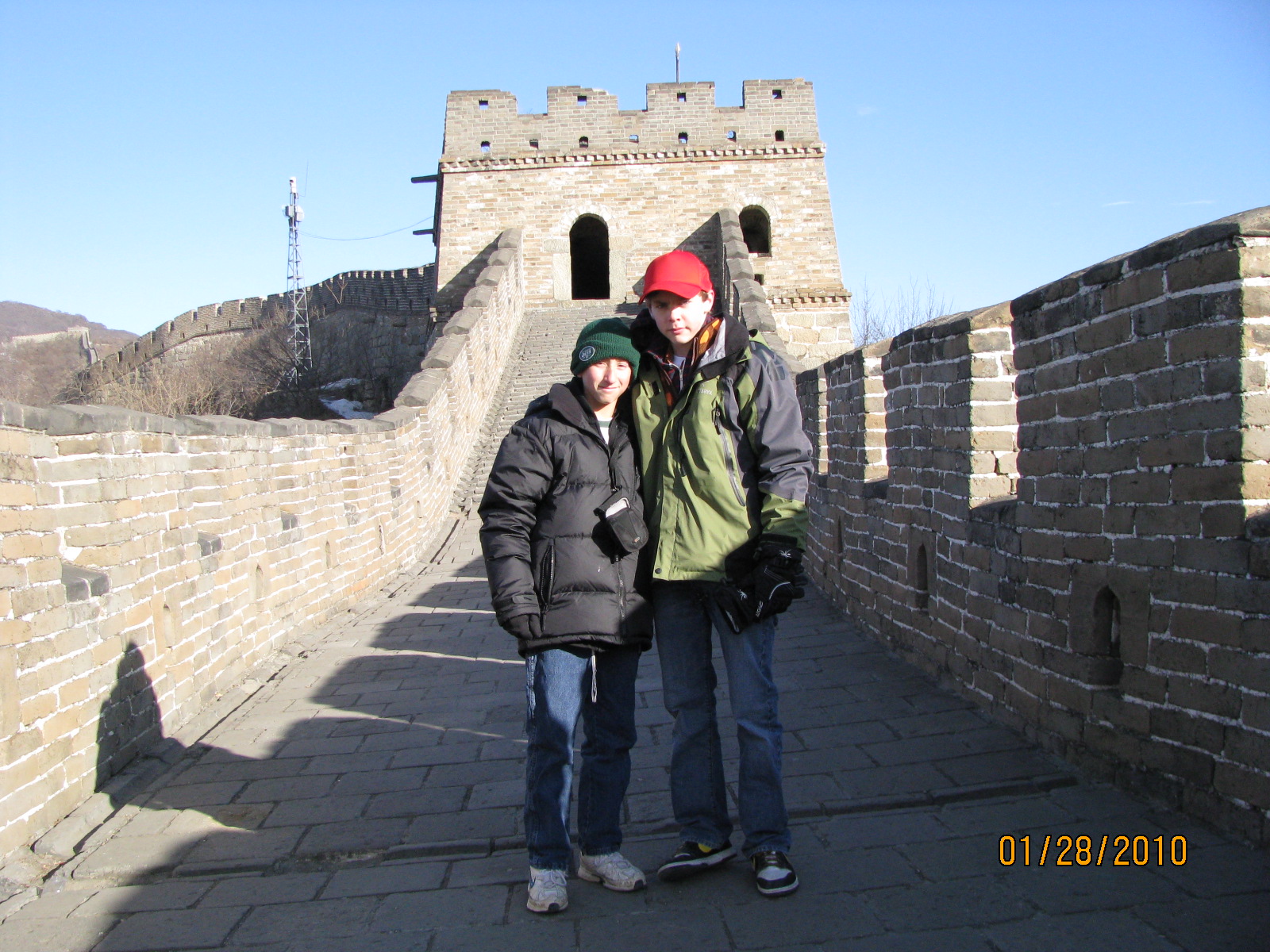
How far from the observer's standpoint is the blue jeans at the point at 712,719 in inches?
122

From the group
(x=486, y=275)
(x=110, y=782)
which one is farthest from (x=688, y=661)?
(x=486, y=275)

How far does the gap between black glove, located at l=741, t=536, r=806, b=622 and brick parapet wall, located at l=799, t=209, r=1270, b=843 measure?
4.12 feet

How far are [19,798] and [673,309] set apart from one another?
275cm

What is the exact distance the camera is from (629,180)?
2219 cm

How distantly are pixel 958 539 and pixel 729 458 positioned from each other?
217cm

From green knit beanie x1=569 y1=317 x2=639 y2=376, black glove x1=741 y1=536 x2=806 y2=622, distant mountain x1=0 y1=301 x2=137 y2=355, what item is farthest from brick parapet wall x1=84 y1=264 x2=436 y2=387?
distant mountain x1=0 y1=301 x2=137 y2=355

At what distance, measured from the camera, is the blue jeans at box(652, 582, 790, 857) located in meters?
3.11

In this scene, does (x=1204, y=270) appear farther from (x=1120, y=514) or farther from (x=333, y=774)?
(x=333, y=774)

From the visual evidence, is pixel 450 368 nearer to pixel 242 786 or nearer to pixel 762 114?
pixel 242 786

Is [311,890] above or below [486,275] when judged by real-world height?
below

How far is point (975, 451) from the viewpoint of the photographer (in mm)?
4793

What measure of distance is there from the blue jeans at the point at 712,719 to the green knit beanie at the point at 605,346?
0.72 meters

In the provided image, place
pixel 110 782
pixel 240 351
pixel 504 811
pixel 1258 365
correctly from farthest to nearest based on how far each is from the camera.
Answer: pixel 240 351, pixel 110 782, pixel 504 811, pixel 1258 365
